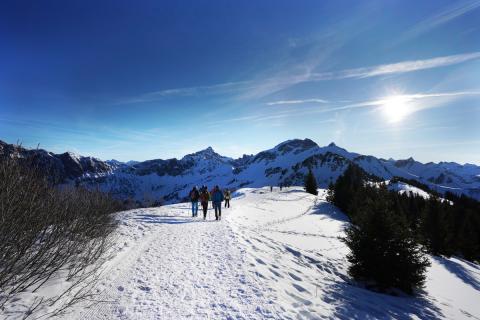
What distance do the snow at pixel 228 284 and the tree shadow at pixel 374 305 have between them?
0.17 ft

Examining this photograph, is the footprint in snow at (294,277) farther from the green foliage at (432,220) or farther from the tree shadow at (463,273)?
the tree shadow at (463,273)

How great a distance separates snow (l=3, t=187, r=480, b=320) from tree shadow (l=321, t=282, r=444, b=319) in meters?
0.05

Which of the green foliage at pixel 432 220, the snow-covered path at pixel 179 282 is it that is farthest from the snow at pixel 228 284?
the green foliage at pixel 432 220

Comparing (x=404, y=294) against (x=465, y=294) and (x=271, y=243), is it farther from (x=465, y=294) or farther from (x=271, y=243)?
(x=465, y=294)

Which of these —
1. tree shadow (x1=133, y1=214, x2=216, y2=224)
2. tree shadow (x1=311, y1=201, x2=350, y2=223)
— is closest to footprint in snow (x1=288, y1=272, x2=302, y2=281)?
tree shadow (x1=133, y1=214, x2=216, y2=224)

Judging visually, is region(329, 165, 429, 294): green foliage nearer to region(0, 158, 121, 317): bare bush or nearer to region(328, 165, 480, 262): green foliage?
region(328, 165, 480, 262): green foliage

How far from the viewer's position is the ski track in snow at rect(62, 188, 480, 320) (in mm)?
7027

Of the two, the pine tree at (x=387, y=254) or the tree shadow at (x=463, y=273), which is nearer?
the pine tree at (x=387, y=254)

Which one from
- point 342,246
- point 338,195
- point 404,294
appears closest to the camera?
point 404,294

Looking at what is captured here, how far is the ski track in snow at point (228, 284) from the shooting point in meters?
7.03

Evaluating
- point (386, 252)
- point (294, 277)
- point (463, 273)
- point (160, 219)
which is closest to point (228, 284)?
point (294, 277)

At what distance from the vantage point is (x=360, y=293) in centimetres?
1202

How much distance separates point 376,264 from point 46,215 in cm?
1406

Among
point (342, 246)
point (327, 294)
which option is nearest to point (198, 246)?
point (327, 294)
